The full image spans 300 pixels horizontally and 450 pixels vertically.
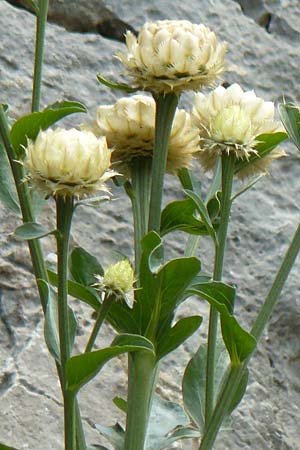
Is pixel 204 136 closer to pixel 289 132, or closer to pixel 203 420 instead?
pixel 289 132

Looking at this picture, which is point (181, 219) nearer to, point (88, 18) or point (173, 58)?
point (173, 58)

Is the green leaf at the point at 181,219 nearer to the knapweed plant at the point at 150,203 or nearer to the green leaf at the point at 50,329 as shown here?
the knapweed plant at the point at 150,203

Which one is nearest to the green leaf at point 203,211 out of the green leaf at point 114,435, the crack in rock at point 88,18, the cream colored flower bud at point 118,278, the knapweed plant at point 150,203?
the knapweed plant at point 150,203

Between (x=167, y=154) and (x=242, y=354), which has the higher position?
(x=167, y=154)

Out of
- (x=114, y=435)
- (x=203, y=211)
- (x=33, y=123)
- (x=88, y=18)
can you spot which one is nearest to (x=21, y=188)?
(x=33, y=123)

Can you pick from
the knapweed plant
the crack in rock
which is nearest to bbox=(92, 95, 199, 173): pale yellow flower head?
the knapweed plant

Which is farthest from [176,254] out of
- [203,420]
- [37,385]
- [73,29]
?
[203,420]
